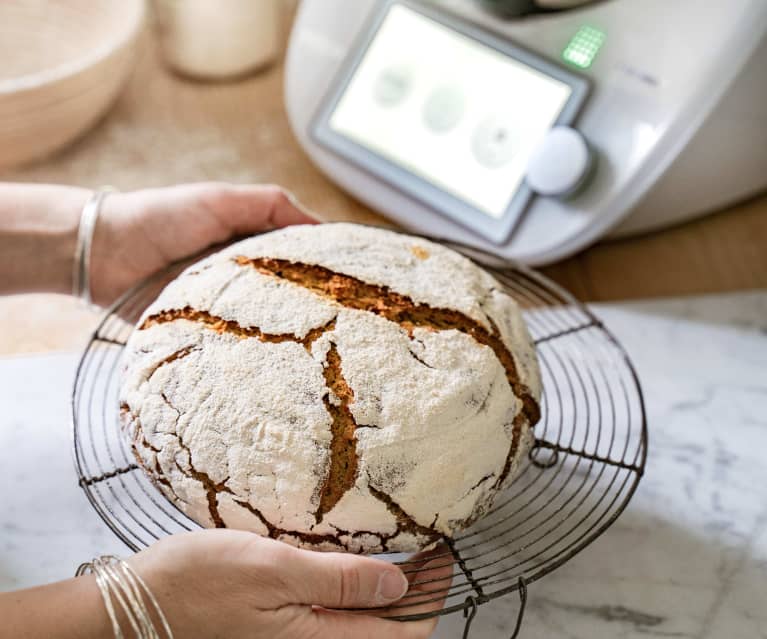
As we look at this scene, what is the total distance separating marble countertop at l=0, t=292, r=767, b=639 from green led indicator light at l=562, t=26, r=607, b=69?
38 centimetres

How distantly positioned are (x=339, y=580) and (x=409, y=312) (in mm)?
291

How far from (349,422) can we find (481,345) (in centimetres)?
17

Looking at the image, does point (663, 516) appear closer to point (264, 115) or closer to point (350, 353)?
point (350, 353)

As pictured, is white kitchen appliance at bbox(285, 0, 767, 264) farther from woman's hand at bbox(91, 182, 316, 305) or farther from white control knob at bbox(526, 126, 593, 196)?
woman's hand at bbox(91, 182, 316, 305)

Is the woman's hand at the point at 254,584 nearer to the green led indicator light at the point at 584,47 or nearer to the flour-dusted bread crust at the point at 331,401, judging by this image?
the flour-dusted bread crust at the point at 331,401

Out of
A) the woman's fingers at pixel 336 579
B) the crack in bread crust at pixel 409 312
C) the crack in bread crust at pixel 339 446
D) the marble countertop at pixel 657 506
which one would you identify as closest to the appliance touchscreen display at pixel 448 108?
the marble countertop at pixel 657 506

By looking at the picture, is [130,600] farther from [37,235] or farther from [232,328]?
[37,235]

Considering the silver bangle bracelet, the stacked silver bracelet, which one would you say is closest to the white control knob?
the silver bangle bracelet

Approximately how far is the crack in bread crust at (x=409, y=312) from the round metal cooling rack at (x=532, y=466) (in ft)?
0.23

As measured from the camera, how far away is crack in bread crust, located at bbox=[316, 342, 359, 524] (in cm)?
83

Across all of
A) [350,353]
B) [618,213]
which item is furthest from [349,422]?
[618,213]

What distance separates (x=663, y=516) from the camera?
103cm

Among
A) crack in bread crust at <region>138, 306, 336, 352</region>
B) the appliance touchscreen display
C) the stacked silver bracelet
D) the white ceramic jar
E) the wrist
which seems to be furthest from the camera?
the white ceramic jar

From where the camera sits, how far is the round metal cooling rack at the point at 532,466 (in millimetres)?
892
